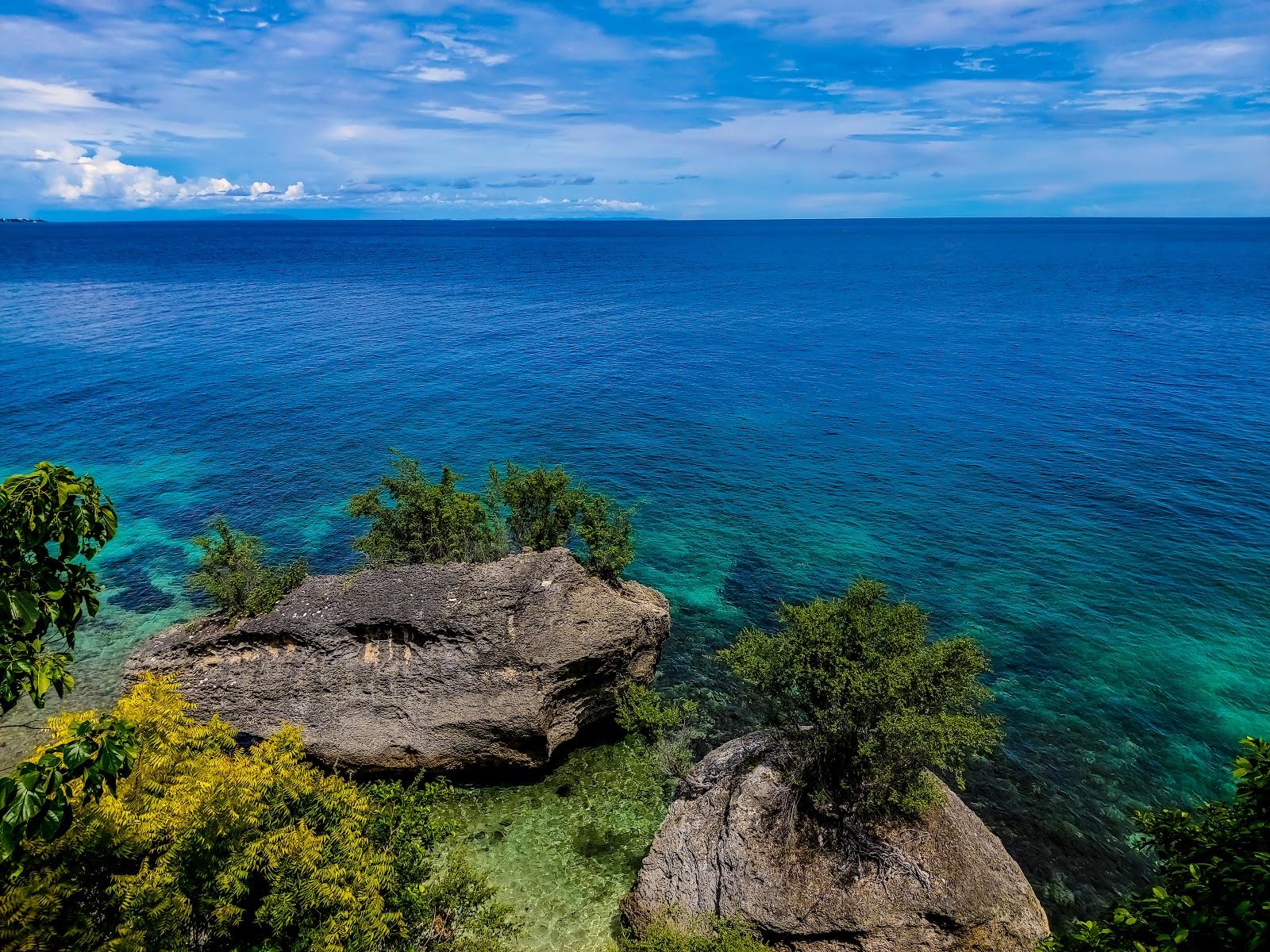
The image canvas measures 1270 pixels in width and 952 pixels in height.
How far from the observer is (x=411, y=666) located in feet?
89.0

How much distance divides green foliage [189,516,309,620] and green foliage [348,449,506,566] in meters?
3.93

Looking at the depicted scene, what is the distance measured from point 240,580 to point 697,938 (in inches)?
999

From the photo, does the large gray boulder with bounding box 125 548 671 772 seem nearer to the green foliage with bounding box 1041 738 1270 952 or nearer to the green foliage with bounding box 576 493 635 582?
the green foliage with bounding box 576 493 635 582

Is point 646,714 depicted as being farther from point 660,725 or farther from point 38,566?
point 38,566

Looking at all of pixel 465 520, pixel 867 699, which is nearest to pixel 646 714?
pixel 867 699

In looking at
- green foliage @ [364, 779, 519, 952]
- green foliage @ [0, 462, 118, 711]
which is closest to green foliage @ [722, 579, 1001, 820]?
green foliage @ [364, 779, 519, 952]

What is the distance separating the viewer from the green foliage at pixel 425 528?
1364 inches

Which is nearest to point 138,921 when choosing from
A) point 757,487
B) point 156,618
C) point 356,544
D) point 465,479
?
point 356,544

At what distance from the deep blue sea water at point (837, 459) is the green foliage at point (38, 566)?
27.4 metres

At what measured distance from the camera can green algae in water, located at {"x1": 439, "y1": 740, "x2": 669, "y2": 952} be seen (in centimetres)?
2203

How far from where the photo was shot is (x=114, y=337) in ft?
338

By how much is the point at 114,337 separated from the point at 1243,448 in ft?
465

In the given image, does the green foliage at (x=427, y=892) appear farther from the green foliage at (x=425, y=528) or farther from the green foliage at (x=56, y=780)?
the green foliage at (x=425, y=528)

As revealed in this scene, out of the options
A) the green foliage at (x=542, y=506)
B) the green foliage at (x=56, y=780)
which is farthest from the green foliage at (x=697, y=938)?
the green foliage at (x=542, y=506)
